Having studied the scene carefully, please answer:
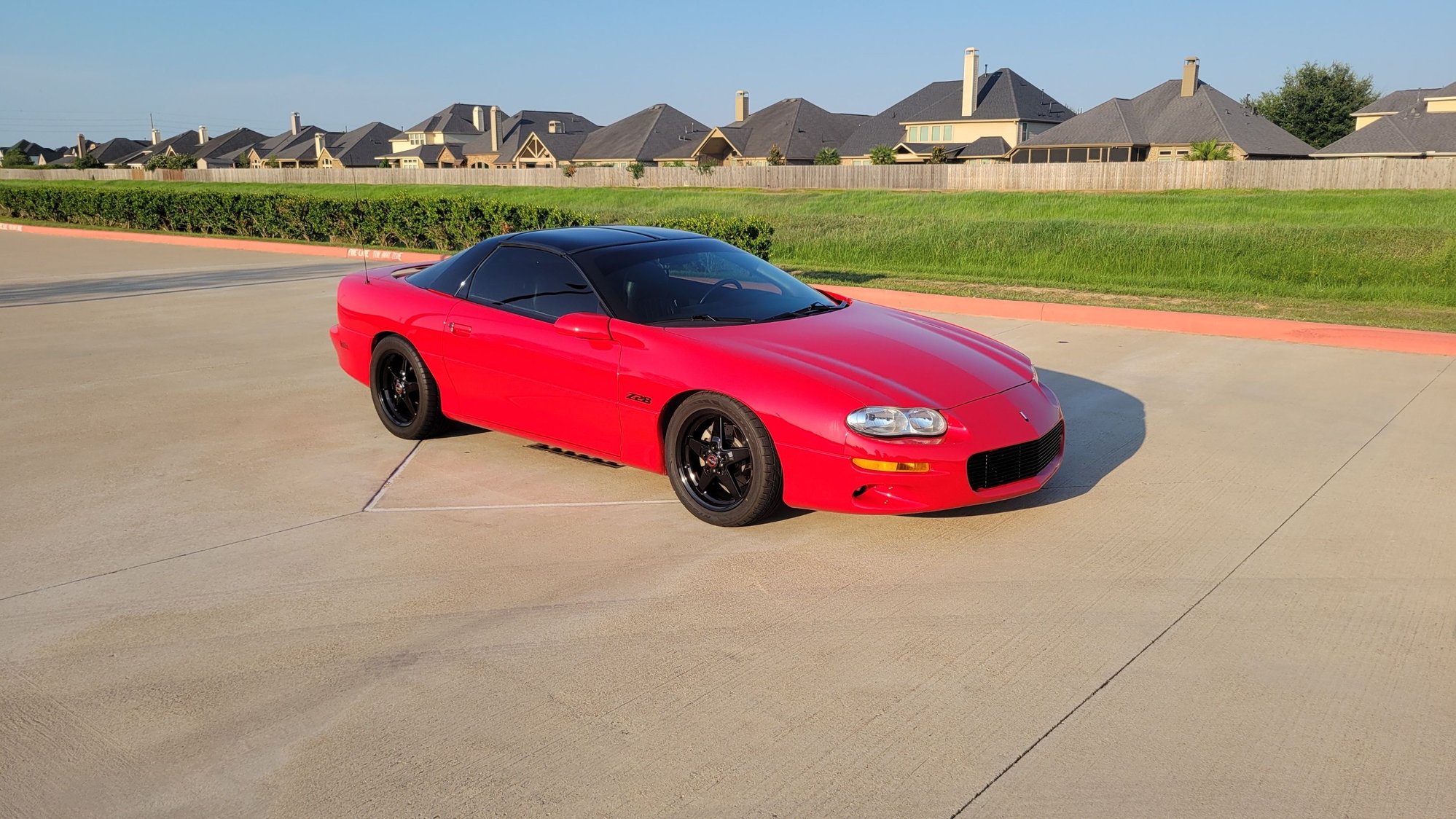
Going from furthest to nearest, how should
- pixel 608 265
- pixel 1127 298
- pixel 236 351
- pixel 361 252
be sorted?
pixel 361 252 < pixel 1127 298 < pixel 236 351 < pixel 608 265

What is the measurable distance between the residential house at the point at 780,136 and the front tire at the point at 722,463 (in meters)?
64.3

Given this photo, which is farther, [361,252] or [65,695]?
[361,252]

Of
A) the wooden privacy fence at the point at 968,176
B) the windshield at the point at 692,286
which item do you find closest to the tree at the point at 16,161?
the wooden privacy fence at the point at 968,176

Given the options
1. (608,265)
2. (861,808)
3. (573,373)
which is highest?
(608,265)

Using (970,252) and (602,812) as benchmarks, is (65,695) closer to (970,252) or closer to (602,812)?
(602,812)

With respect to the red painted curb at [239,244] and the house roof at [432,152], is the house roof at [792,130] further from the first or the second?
the red painted curb at [239,244]

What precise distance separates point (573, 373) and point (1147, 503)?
3014 millimetres

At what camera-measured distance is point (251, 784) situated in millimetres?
3193

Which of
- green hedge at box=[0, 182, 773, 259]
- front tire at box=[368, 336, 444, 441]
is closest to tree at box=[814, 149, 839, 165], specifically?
green hedge at box=[0, 182, 773, 259]

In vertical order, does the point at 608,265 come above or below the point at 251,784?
above

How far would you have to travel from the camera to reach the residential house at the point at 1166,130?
58.1 m

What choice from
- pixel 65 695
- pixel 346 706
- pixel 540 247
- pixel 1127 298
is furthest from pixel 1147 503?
pixel 1127 298

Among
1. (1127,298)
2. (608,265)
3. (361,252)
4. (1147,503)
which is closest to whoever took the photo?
(1147,503)

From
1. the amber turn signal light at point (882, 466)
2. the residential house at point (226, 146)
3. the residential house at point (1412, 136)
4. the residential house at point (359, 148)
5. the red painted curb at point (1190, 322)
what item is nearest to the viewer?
the amber turn signal light at point (882, 466)
